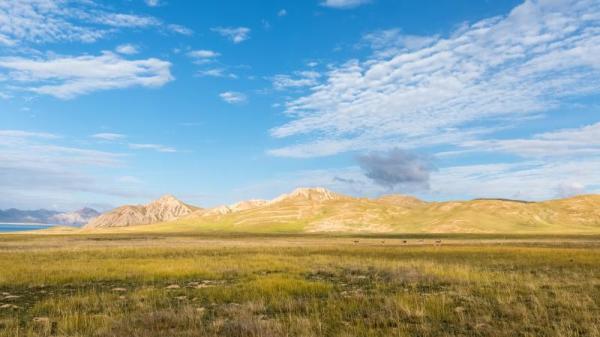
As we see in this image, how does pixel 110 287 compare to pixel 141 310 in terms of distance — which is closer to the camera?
pixel 141 310

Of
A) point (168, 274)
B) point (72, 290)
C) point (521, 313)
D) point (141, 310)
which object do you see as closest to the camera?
point (521, 313)

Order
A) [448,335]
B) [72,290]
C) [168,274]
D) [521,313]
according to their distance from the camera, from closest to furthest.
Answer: [448,335]
[521,313]
[72,290]
[168,274]

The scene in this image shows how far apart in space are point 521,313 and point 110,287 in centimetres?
1909

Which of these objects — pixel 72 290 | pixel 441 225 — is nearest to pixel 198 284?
pixel 72 290

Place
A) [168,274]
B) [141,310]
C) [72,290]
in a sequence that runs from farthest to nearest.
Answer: [168,274] → [72,290] → [141,310]

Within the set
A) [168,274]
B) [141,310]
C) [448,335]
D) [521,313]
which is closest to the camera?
[448,335]

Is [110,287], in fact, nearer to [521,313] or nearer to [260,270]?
[260,270]

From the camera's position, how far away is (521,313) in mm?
14117

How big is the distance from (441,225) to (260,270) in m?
150

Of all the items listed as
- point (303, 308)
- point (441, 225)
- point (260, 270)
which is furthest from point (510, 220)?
point (303, 308)

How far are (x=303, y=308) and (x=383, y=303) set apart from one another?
3088mm

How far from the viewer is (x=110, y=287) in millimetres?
22656

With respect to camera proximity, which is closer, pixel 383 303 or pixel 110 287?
pixel 383 303

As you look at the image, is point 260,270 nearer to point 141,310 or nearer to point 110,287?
point 110,287
